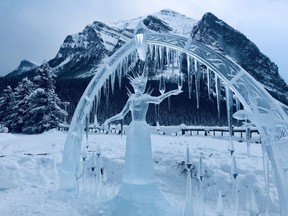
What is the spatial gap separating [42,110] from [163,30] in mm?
112028

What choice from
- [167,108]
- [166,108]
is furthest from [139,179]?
[167,108]

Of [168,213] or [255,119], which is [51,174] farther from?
[255,119]

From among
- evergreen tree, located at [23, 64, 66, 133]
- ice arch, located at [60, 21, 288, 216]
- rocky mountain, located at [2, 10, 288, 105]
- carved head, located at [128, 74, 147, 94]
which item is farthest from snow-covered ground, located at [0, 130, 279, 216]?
rocky mountain, located at [2, 10, 288, 105]

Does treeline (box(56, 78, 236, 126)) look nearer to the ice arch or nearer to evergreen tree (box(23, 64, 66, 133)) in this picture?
evergreen tree (box(23, 64, 66, 133))

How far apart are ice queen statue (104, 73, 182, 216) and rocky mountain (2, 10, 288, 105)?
55.4 meters

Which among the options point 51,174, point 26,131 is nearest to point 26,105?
point 26,131

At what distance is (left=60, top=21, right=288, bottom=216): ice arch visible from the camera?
4867 millimetres

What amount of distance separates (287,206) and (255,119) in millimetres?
1464

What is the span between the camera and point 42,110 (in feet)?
82.9

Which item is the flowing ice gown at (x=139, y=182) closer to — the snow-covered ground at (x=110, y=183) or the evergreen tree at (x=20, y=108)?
the snow-covered ground at (x=110, y=183)

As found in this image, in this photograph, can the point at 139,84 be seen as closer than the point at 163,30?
Yes

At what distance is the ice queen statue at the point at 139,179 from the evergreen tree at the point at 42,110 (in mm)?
20342

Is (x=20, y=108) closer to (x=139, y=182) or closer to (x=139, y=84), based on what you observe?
(x=139, y=84)

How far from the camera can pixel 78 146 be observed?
852cm
